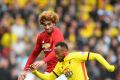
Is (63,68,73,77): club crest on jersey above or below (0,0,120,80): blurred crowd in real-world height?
above

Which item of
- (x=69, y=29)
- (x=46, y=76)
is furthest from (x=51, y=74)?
(x=69, y=29)

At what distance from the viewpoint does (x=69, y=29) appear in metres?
20.8

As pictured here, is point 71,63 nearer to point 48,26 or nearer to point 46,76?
point 46,76

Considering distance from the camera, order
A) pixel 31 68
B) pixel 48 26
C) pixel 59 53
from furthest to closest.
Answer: pixel 48 26
pixel 31 68
pixel 59 53

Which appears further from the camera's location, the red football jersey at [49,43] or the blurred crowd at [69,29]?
the blurred crowd at [69,29]

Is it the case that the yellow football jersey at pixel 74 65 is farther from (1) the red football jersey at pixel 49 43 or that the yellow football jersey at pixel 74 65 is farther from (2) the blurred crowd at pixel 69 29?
(2) the blurred crowd at pixel 69 29

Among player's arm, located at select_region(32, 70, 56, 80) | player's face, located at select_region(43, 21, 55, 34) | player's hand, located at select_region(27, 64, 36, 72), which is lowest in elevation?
player's arm, located at select_region(32, 70, 56, 80)

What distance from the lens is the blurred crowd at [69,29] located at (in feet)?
63.2

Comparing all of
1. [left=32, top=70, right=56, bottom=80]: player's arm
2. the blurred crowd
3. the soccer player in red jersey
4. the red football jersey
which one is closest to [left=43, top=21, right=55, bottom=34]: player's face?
the soccer player in red jersey

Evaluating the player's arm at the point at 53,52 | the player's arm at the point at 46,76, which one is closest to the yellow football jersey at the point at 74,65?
the player's arm at the point at 46,76

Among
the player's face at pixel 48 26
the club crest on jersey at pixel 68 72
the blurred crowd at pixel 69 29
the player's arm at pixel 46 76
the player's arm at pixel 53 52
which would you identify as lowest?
the blurred crowd at pixel 69 29

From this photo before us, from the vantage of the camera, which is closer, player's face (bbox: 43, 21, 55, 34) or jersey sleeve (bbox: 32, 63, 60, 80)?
jersey sleeve (bbox: 32, 63, 60, 80)

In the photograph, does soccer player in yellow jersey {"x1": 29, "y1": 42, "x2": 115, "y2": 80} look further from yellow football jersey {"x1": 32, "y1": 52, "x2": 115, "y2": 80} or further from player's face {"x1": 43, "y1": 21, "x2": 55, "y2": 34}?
player's face {"x1": 43, "y1": 21, "x2": 55, "y2": 34}

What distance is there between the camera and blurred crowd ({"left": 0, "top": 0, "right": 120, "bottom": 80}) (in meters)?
19.3
